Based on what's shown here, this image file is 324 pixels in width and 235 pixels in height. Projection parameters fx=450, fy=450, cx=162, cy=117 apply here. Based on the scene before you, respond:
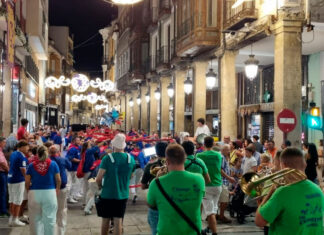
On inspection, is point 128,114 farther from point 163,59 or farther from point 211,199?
point 211,199

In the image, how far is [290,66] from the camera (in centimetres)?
1370

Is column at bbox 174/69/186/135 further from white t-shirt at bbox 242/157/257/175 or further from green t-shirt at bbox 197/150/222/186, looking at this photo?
green t-shirt at bbox 197/150/222/186

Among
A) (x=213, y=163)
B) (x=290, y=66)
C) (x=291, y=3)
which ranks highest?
(x=291, y=3)

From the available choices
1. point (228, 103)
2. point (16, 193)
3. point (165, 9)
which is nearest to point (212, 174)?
point (16, 193)

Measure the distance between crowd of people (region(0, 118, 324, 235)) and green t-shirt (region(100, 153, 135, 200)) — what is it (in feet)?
0.05

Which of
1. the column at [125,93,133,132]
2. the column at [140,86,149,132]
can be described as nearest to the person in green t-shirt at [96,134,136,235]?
the column at [140,86,149,132]

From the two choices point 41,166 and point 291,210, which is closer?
point 291,210

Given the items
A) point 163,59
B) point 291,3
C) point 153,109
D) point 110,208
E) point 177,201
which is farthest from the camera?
point 153,109

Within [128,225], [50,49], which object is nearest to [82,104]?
[50,49]

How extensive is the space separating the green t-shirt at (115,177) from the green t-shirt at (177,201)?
3065 millimetres

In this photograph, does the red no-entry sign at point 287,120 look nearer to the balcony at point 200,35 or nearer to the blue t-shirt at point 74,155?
the blue t-shirt at point 74,155

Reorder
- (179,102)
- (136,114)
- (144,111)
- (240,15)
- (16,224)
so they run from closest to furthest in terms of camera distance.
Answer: (16,224)
(240,15)
(179,102)
(144,111)
(136,114)

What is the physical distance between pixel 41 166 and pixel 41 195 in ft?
1.53

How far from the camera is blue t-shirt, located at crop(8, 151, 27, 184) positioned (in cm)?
893
